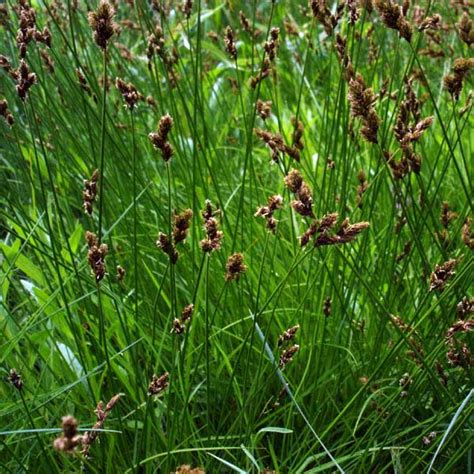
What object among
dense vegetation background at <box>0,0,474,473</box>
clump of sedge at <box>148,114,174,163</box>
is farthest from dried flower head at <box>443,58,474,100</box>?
clump of sedge at <box>148,114,174,163</box>

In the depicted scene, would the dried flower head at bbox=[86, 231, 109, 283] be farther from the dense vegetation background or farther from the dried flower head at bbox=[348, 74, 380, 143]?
the dried flower head at bbox=[348, 74, 380, 143]

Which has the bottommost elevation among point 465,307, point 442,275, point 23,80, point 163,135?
point 465,307

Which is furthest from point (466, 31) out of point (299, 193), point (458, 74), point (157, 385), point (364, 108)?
point (157, 385)

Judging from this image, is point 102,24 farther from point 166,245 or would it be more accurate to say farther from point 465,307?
point 465,307

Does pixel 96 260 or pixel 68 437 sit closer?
pixel 68 437

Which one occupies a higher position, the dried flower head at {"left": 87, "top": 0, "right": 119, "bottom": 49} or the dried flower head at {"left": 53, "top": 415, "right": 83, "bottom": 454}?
the dried flower head at {"left": 87, "top": 0, "right": 119, "bottom": 49}

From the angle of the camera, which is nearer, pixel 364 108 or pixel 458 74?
pixel 364 108

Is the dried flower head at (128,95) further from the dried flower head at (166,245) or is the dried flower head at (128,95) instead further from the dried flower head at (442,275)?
the dried flower head at (442,275)

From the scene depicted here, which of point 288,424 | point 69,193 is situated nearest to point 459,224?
point 288,424

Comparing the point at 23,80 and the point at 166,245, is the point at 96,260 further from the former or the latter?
the point at 23,80

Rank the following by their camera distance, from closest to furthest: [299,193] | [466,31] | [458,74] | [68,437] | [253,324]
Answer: [68,437] < [299,193] < [253,324] < [458,74] < [466,31]

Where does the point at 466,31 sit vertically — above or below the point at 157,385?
above

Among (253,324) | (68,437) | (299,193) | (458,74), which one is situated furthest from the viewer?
(458,74)

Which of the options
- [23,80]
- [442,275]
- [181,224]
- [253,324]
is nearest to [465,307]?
[442,275]
